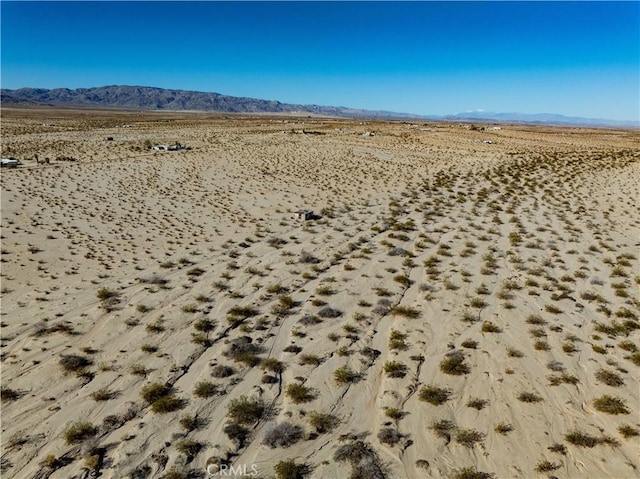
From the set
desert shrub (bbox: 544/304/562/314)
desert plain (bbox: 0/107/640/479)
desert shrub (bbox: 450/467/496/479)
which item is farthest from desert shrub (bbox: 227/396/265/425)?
desert shrub (bbox: 544/304/562/314)

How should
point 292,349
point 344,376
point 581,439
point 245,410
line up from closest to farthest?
point 581,439 → point 245,410 → point 344,376 → point 292,349

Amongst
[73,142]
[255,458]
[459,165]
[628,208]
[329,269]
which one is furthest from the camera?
[73,142]

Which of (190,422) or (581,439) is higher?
(581,439)

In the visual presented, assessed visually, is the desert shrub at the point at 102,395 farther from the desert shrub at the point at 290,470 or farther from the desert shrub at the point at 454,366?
the desert shrub at the point at 454,366

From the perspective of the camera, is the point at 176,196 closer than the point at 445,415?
No

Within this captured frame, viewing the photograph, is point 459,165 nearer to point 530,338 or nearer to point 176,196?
point 176,196

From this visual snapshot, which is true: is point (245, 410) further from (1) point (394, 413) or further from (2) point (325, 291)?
(2) point (325, 291)

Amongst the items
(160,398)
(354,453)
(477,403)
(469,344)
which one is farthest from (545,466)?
(160,398)

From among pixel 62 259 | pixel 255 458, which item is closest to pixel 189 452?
pixel 255 458
